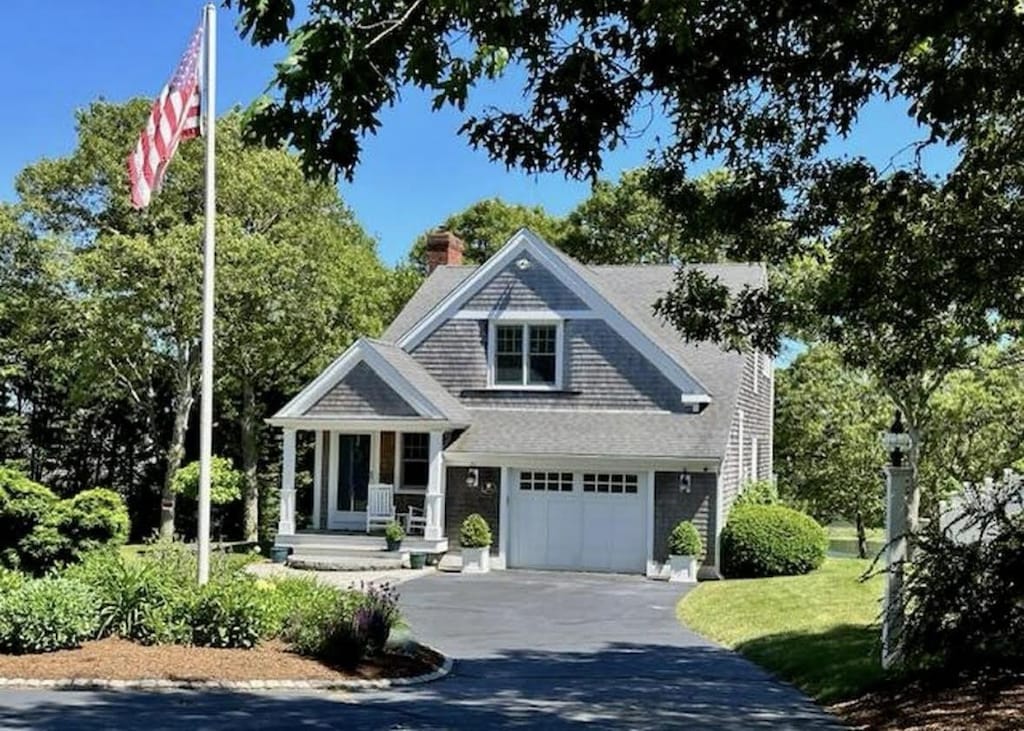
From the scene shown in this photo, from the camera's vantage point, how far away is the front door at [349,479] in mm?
26547

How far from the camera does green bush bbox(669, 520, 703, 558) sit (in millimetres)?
23750

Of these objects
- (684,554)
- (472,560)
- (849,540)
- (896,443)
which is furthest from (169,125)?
(849,540)

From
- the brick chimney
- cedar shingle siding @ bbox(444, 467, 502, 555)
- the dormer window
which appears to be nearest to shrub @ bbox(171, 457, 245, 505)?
cedar shingle siding @ bbox(444, 467, 502, 555)

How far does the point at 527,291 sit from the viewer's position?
2648 centimetres

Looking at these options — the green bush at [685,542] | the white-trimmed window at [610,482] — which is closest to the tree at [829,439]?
the white-trimmed window at [610,482]

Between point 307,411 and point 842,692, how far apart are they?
1661 centimetres

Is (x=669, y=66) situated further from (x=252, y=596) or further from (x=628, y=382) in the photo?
(x=628, y=382)

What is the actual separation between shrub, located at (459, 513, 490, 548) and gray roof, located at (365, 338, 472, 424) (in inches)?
90.6

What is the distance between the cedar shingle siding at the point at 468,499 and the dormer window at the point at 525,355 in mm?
2448

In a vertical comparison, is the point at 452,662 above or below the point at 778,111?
below

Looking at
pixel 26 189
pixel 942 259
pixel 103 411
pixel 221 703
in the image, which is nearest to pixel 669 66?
pixel 942 259

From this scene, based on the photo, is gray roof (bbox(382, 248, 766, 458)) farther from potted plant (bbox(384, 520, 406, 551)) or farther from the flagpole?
the flagpole

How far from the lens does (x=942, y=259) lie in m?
11.0

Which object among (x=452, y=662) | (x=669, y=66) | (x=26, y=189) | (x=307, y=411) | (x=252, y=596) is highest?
(x=26, y=189)
